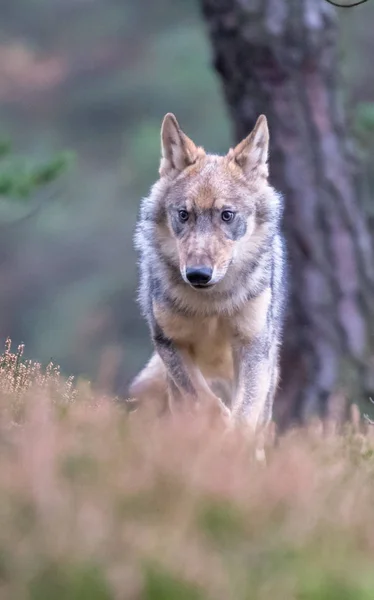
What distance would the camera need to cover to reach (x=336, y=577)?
13.0 ft

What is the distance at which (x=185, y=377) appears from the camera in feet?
23.1

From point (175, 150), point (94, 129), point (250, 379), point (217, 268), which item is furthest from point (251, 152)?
point (94, 129)

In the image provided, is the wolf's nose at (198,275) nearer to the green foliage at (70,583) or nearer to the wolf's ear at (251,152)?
the wolf's ear at (251,152)

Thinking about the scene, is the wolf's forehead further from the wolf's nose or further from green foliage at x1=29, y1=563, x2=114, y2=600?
green foliage at x1=29, y1=563, x2=114, y2=600

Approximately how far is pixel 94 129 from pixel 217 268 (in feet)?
63.6

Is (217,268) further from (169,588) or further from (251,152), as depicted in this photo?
(169,588)

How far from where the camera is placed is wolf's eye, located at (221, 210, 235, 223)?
7.00m

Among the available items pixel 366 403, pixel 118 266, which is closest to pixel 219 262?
pixel 366 403

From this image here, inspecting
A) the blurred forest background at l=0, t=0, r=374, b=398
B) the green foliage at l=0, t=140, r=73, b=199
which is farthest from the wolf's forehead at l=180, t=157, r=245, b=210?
the blurred forest background at l=0, t=0, r=374, b=398

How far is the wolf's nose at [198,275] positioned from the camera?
6.57 metres

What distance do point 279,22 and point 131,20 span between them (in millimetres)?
16737

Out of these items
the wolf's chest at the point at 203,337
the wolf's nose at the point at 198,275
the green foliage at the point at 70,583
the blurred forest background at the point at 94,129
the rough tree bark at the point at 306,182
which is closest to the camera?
the green foliage at the point at 70,583

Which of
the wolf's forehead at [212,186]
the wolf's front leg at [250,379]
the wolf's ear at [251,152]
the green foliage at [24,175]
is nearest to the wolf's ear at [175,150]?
the wolf's forehead at [212,186]

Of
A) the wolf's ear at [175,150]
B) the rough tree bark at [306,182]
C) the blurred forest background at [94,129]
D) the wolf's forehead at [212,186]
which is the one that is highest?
the wolf's ear at [175,150]
